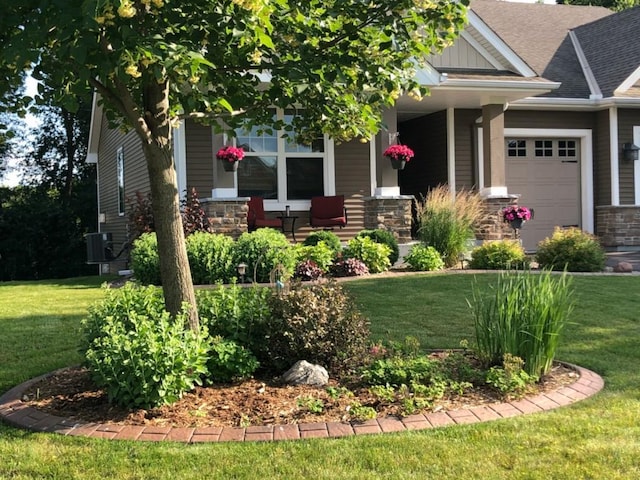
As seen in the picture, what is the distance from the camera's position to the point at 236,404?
3.66 metres

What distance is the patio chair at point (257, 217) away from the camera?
11078 mm

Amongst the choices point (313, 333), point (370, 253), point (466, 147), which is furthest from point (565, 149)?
point (313, 333)

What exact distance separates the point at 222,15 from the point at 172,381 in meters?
1.91

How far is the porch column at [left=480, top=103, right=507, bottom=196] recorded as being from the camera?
1202 centimetres

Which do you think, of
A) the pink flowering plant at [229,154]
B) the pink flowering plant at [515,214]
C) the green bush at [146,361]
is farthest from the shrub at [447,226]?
the green bush at [146,361]

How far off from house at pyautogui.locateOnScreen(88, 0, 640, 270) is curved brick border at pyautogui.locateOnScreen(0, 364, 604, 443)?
23.1 feet

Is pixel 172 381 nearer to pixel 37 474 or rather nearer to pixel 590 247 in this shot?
pixel 37 474

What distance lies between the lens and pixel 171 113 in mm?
4398

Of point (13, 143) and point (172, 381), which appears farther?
point (13, 143)

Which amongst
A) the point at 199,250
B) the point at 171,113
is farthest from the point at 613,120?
the point at 171,113

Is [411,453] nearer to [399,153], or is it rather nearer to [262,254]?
[262,254]

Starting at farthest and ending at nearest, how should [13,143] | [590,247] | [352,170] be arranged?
[13,143]
[352,170]
[590,247]

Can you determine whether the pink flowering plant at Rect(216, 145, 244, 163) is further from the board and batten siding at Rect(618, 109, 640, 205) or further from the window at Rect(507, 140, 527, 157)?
the board and batten siding at Rect(618, 109, 640, 205)

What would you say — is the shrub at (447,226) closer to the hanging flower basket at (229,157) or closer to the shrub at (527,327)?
the hanging flower basket at (229,157)
